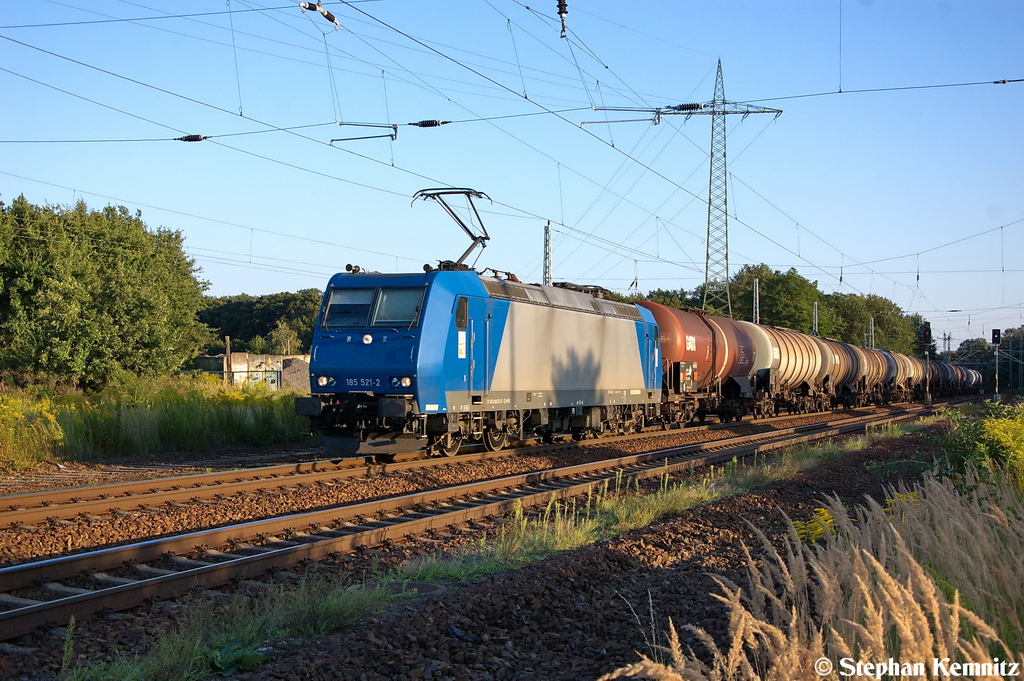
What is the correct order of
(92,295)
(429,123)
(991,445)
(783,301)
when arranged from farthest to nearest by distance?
(783,301), (92,295), (429,123), (991,445)

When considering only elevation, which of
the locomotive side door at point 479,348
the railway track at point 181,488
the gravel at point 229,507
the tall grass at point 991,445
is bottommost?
the gravel at point 229,507

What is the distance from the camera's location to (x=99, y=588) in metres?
6.93

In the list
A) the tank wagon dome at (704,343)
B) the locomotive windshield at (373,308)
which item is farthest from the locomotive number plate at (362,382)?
the tank wagon dome at (704,343)

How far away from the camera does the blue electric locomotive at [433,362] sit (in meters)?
13.9

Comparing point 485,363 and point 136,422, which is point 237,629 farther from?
point 136,422

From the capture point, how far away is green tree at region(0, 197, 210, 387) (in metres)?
31.5

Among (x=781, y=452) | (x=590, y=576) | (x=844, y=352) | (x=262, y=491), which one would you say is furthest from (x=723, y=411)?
(x=590, y=576)

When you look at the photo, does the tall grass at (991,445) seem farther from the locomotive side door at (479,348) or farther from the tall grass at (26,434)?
the tall grass at (26,434)

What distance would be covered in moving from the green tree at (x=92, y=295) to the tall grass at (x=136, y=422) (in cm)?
988

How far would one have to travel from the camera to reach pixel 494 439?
55.8 feet

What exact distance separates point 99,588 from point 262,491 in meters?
4.79

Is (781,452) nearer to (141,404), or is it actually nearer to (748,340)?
(748,340)

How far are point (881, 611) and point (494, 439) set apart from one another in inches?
563

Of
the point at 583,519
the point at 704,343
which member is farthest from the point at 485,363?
the point at 704,343
